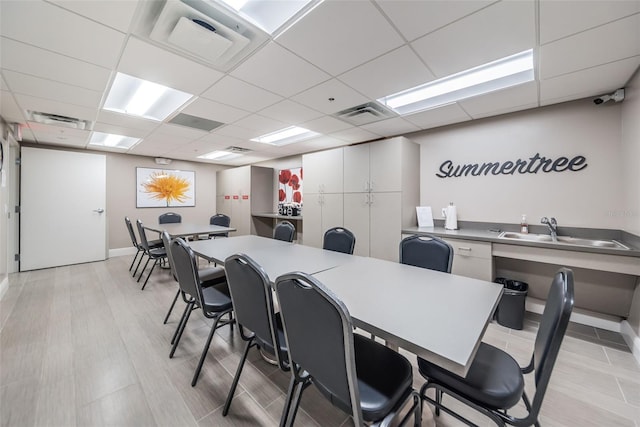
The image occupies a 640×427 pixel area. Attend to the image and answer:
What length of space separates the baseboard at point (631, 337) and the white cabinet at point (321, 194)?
3.26 m

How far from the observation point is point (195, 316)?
8.91 ft

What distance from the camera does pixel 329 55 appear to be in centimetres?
189

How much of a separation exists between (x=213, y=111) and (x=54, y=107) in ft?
5.80

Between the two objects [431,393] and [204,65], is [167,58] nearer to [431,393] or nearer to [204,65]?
[204,65]

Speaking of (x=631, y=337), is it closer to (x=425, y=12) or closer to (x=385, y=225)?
(x=385, y=225)

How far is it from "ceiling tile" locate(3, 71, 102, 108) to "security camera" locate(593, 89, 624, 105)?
5045 mm

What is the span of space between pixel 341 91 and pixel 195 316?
291cm

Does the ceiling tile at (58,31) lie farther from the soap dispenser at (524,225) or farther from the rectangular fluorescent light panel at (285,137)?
the soap dispenser at (524,225)

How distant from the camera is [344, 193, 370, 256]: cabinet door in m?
3.86

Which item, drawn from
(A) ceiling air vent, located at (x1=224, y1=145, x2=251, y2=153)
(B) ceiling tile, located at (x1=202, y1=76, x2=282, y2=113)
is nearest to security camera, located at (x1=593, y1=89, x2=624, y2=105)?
(B) ceiling tile, located at (x1=202, y1=76, x2=282, y2=113)

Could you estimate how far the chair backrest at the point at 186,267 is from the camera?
1.66 m

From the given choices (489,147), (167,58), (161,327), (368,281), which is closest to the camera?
(368,281)

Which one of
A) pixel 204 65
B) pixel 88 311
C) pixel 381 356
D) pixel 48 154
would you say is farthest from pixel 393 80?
pixel 48 154

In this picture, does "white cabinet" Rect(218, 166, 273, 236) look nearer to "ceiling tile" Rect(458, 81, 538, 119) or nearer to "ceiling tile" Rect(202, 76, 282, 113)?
"ceiling tile" Rect(202, 76, 282, 113)
